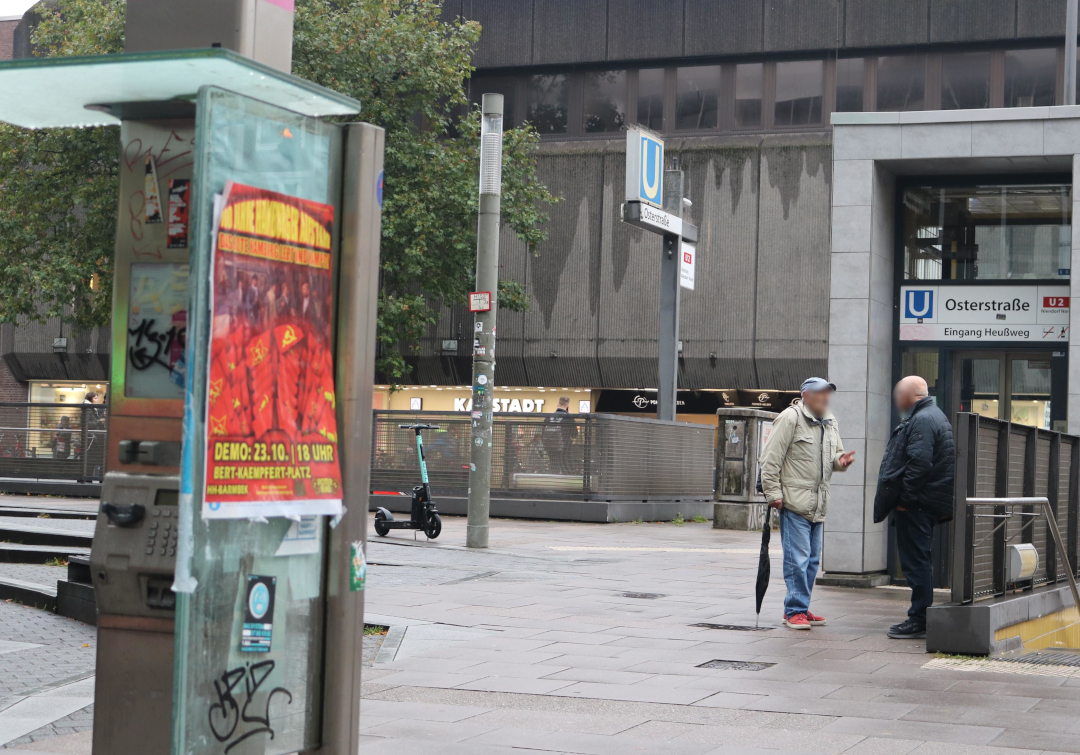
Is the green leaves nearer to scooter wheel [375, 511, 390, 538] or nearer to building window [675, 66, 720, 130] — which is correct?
scooter wheel [375, 511, 390, 538]

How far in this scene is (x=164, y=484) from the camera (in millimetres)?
3893

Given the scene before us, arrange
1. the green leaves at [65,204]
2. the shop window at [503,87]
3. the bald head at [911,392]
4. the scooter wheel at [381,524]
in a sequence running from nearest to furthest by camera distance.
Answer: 1. the bald head at [911,392]
2. the scooter wheel at [381,524]
3. the green leaves at [65,204]
4. the shop window at [503,87]

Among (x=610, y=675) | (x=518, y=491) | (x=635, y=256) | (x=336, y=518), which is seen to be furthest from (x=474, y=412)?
(x=635, y=256)

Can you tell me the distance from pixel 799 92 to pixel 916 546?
26.8m

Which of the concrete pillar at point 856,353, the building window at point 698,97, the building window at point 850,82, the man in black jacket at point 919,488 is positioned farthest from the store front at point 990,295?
the building window at point 698,97

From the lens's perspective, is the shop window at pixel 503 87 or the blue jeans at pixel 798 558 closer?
the blue jeans at pixel 798 558

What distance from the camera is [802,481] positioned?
365 inches

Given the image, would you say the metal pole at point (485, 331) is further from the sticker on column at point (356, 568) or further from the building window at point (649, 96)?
the building window at point (649, 96)

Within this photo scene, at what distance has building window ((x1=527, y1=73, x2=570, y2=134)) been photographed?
35.7 m

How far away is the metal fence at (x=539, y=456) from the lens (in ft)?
66.3

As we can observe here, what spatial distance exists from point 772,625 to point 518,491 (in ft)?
37.1

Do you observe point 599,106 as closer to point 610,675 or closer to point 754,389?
point 754,389

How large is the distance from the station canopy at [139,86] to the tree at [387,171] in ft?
76.0

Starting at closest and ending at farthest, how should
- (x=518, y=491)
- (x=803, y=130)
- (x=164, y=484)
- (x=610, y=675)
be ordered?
(x=164, y=484) < (x=610, y=675) < (x=518, y=491) < (x=803, y=130)
